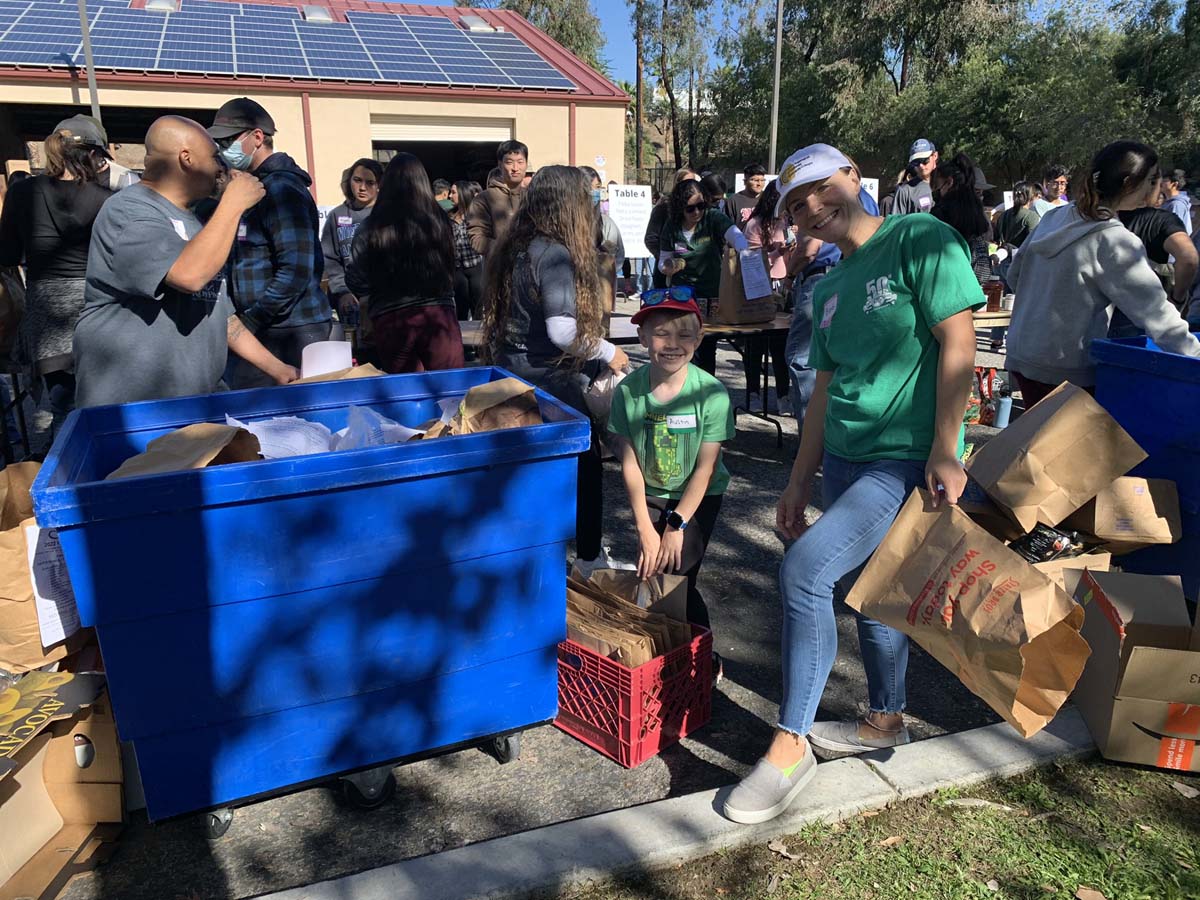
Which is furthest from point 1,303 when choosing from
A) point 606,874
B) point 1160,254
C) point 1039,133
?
point 1039,133

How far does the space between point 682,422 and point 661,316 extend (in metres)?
0.39

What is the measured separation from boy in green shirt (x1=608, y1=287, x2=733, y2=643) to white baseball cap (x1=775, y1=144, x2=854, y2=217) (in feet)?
2.32

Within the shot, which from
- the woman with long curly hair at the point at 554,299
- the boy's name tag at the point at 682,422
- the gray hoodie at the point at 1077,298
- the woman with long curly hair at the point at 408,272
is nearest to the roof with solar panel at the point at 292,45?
the woman with long curly hair at the point at 408,272

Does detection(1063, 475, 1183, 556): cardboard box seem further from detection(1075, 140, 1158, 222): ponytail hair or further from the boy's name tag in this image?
the boy's name tag

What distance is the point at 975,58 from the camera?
3103cm

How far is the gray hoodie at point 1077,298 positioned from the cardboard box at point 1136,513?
55 cm

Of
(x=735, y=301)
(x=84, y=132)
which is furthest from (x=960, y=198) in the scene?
(x=84, y=132)

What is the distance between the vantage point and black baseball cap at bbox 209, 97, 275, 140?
4.14 m

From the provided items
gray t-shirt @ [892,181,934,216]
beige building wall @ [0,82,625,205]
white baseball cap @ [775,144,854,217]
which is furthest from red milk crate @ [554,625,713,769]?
beige building wall @ [0,82,625,205]

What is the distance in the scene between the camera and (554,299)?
3.62m

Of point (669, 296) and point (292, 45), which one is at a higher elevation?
point (292, 45)

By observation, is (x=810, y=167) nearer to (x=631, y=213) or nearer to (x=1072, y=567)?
(x=1072, y=567)

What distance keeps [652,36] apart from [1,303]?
42342mm

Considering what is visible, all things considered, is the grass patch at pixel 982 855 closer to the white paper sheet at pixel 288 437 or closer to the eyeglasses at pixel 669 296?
the white paper sheet at pixel 288 437
